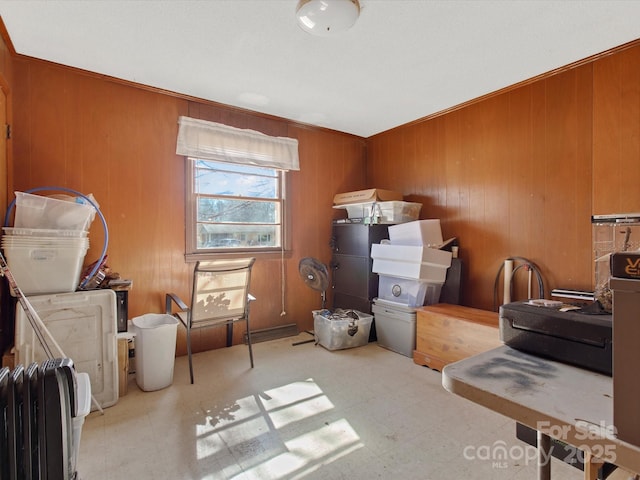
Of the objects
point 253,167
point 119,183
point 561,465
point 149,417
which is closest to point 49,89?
point 119,183

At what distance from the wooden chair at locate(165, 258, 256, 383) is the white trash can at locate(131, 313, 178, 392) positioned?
156 mm

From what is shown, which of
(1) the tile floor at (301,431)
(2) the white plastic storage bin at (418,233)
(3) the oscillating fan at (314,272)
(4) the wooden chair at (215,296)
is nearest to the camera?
(1) the tile floor at (301,431)

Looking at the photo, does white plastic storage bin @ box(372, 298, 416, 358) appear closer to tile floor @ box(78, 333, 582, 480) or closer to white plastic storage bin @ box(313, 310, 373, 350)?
white plastic storage bin @ box(313, 310, 373, 350)

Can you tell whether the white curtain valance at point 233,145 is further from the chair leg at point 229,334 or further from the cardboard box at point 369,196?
the chair leg at point 229,334

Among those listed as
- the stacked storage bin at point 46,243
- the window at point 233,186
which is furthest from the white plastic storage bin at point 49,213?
the window at point 233,186

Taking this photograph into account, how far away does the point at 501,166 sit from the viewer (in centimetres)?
306

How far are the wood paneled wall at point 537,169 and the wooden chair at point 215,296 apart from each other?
7.36 ft

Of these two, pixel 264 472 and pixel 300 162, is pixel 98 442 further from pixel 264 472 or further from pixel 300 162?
pixel 300 162

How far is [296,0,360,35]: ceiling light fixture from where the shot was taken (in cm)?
180

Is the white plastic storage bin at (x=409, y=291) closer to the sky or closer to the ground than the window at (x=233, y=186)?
closer to the ground

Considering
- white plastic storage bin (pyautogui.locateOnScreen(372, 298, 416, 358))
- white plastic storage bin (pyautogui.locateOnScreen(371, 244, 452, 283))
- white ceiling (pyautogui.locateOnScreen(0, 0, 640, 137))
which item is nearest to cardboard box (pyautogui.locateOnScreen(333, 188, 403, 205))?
white plastic storage bin (pyautogui.locateOnScreen(371, 244, 452, 283))

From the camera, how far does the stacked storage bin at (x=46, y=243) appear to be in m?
2.03

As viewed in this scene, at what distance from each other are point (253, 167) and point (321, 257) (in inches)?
54.6

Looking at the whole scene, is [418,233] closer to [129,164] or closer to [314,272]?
[314,272]
